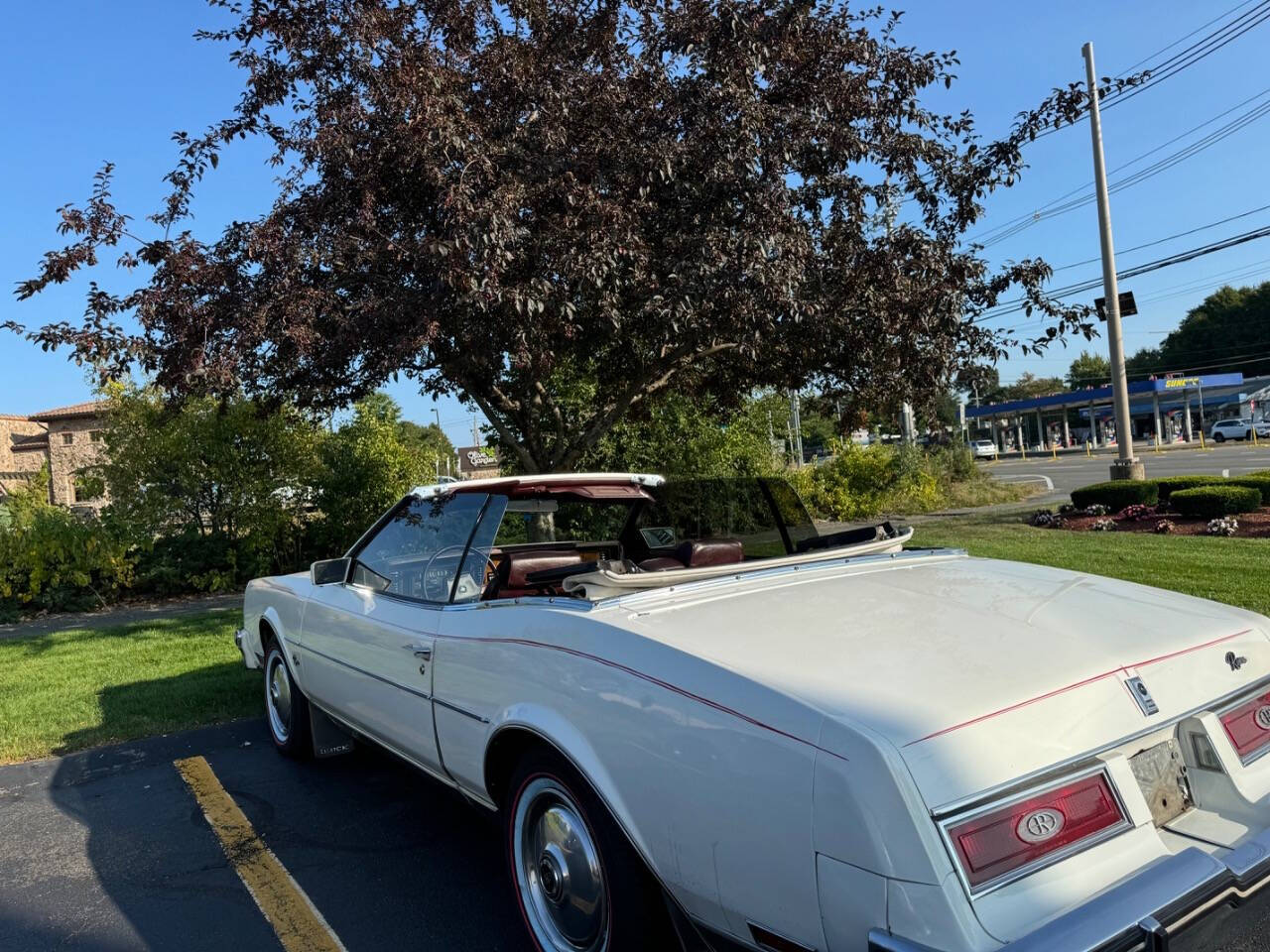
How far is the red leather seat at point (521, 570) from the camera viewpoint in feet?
12.2

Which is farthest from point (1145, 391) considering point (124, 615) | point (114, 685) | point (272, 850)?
point (272, 850)

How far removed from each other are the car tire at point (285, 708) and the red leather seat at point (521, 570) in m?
1.95

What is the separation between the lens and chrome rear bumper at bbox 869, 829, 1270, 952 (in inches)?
68.6

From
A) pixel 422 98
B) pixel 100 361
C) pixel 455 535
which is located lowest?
pixel 455 535

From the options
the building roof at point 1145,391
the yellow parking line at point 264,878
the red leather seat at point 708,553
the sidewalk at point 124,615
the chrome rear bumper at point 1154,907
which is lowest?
the yellow parking line at point 264,878

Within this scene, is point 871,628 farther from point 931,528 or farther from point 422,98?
point 931,528

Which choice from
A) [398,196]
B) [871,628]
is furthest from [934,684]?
[398,196]

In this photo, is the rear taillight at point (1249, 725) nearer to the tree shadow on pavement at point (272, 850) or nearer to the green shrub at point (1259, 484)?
the tree shadow on pavement at point (272, 850)

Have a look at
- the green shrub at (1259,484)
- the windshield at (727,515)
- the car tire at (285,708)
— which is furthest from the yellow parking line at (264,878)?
the green shrub at (1259,484)

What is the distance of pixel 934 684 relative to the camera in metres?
2.10

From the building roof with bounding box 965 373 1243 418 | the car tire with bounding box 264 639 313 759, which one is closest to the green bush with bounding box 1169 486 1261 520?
the car tire with bounding box 264 639 313 759

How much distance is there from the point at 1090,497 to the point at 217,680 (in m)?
14.1

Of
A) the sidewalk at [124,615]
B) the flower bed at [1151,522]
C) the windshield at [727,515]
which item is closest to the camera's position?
the windshield at [727,515]

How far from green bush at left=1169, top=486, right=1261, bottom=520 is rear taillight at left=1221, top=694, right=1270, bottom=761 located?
40.3 feet
